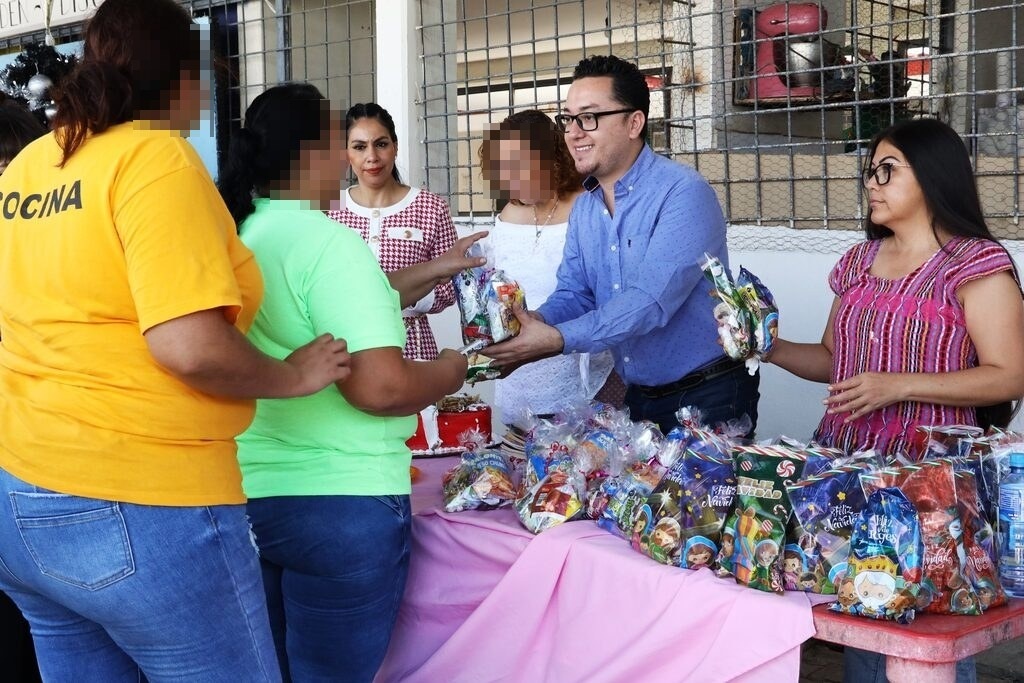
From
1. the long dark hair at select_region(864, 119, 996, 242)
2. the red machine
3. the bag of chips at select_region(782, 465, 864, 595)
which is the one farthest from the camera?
the red machine

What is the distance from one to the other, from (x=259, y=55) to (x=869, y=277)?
18.2 ft

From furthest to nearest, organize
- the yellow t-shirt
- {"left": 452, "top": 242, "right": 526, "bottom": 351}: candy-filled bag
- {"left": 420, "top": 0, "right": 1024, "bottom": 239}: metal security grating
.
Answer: {"left": 420, "top": 0, "right": 1024, "bottom": 239}: metal security grating → {"left": 452, "top": 242, "right": 526, "bottom": 351}: candy-filled bag → the yellow t-shirt

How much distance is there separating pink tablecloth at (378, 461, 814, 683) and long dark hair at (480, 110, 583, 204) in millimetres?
1175

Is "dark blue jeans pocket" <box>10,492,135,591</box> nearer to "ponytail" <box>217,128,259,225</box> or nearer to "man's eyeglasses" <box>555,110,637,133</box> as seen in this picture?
"ponytail" <box>217,128,259,225</box>

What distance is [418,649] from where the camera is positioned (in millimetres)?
2330

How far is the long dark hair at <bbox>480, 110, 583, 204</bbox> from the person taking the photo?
3.23m

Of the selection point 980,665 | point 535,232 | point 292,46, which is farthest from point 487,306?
point 292,46

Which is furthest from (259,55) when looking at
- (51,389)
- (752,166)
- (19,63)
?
(51,389)

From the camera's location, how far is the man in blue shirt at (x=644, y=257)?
2455 millimetres

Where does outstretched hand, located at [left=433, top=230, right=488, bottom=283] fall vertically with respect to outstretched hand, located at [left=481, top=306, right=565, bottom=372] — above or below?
above

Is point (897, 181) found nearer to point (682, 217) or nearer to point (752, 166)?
point (682, 217)

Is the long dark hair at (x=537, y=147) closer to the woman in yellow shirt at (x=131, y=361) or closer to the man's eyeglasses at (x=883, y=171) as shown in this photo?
the man's eyeglasses at (x=883, y=171)

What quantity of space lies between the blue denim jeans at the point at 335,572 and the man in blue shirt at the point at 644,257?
653 mm

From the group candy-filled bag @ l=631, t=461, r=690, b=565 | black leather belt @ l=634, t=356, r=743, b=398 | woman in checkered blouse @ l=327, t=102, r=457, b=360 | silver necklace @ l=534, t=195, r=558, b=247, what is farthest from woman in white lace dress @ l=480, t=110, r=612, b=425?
candy-filled bag @ l=631, t=461, r=690, b=565
